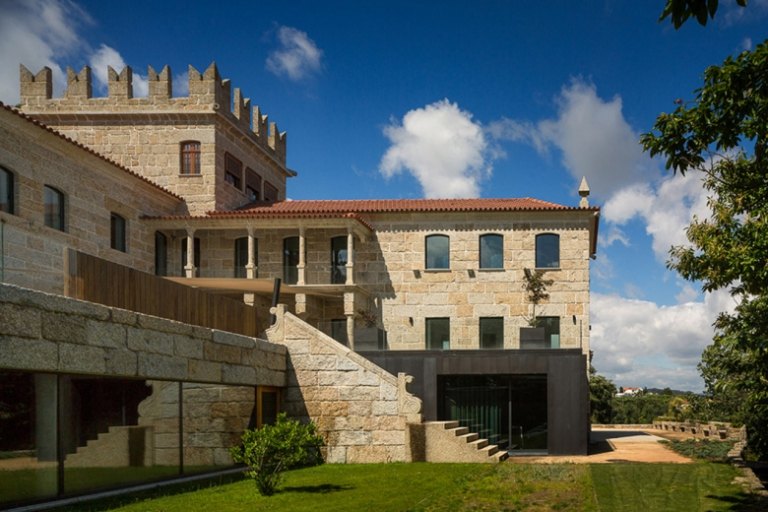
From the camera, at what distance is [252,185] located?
3972cm

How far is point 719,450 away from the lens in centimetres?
2412

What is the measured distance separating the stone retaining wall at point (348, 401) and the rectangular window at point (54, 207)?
1067 centimetres

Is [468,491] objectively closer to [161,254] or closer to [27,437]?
[27,437]

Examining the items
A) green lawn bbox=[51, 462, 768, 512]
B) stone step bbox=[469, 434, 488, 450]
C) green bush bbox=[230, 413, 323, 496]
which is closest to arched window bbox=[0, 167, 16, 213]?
green lawn bbox=[51, 462, 768, 512]

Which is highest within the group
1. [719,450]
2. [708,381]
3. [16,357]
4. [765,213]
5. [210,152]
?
[210,152]

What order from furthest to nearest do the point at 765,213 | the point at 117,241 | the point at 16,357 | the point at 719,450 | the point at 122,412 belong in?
the point at 117,241 < the point at 719,450 < the point at 122,412 < the point at 765,213 < the point at 16,357

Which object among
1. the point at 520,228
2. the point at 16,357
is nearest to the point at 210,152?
the point at 520,228

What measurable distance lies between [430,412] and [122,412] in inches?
513

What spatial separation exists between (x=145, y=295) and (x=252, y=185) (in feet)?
84.5

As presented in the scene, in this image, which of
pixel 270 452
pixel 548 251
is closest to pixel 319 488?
pixel 270 452

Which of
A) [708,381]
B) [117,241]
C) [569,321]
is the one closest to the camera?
[708,381]

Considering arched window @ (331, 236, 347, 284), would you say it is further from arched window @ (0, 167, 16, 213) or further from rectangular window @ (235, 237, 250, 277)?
arched window @ (0, 167, 16, 213)

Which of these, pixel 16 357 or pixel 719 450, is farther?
pixel 719 450

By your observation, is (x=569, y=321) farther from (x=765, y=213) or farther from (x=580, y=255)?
(x=765, y=213)
